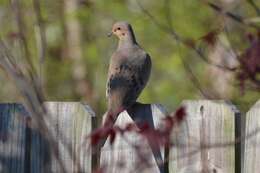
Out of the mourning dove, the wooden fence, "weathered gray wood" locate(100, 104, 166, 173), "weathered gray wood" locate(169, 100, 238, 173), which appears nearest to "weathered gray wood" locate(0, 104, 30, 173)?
the wooden fence

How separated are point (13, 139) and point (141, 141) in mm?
654

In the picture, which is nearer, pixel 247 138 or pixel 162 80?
pixel 247 138

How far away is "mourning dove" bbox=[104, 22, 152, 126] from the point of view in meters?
6.01

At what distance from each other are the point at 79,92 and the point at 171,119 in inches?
395

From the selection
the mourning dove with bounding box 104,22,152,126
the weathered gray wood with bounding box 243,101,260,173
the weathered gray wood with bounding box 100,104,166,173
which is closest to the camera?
the weathered gray wood with bounding box 243,101,260,173

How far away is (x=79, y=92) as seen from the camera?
45.2 ft

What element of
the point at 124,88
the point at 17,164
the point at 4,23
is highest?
the point at 4,23

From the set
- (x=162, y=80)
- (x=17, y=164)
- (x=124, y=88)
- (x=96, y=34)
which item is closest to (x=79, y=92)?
(x=96, y=34)

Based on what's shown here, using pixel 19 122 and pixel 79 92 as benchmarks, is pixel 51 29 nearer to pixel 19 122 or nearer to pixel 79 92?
pixel 79 92

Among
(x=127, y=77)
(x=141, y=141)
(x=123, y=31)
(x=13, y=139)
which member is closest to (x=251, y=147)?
(x=141, y=141)

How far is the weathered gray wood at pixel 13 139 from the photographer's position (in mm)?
4668

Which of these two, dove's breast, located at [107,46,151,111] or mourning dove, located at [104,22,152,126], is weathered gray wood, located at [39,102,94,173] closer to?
mourning dove, located at [104,22,152,126]

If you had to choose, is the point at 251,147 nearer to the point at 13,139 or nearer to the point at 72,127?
the point at 72,127

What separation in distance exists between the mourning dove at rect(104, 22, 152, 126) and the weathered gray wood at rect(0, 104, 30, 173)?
995 millimetres
